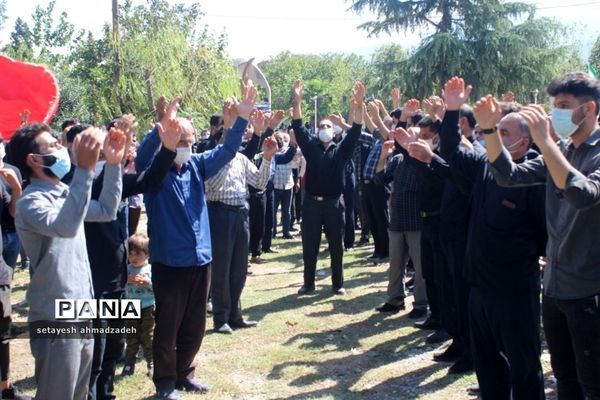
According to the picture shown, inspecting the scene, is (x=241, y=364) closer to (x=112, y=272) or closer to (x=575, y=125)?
(x=112, y=272)

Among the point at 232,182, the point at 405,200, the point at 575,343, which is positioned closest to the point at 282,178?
the point at 405,200

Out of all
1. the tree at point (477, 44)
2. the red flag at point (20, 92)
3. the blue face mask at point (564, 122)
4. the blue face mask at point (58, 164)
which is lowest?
the blue face mask at point (58, 164)

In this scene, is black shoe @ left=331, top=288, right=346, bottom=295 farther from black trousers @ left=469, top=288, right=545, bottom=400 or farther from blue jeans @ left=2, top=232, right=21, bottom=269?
black trousers @ left=469, top=288, right=545, bottom=400

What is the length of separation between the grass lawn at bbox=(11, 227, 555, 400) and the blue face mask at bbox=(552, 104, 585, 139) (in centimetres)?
258

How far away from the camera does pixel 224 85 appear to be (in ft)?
82.6

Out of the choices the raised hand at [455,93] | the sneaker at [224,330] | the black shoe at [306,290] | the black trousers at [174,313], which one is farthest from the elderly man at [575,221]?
the black shoe at [306,290]

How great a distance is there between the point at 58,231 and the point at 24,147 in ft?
2.13

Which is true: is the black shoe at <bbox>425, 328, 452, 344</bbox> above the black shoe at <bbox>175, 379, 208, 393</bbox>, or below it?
above

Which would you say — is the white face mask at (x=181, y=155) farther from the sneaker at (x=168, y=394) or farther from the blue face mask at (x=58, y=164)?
the sneaker at (x=168, y=394)

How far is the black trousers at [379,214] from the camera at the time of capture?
10.7 meters

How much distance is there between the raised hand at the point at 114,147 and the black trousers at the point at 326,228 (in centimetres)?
523

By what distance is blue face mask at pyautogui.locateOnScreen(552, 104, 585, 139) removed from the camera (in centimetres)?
349

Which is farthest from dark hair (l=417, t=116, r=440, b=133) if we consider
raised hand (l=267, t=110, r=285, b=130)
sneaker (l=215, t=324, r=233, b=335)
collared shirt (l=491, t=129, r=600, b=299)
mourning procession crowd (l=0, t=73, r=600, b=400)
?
sneaker (l=215, t=324, r=233, b=335)

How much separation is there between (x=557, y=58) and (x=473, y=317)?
970 inches
